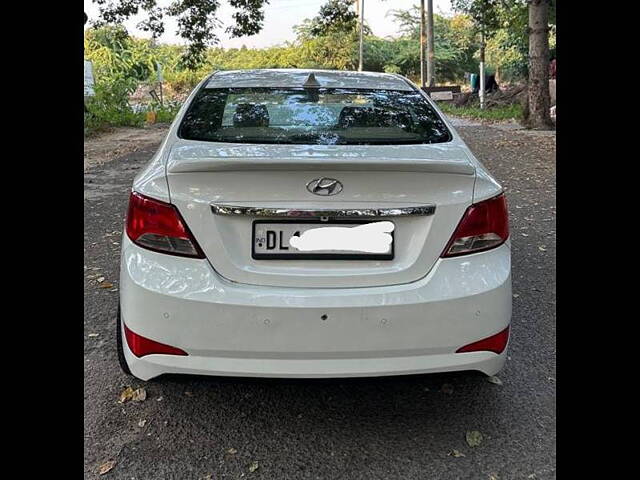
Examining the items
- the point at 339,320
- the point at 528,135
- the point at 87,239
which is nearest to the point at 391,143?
the point at 339,320

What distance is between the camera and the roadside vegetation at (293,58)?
18266 mm

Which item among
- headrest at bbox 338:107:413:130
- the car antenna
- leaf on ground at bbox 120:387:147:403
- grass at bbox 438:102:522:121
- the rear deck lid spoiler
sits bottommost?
leaf on ground at bbox 120:387:147:403

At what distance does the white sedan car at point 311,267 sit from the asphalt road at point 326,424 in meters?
0.13

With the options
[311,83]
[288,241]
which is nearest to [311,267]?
[288,241]

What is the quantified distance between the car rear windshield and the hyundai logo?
355 millimetres

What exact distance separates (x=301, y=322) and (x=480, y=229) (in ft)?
2.52

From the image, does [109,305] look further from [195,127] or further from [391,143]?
[391,143]

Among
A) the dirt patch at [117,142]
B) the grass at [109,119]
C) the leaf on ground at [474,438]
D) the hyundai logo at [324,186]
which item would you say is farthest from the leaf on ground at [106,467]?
the grass at [109,119]

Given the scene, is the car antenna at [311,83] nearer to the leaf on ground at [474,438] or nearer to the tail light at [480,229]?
the tail light at [480,229]

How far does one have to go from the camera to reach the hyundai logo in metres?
2.15

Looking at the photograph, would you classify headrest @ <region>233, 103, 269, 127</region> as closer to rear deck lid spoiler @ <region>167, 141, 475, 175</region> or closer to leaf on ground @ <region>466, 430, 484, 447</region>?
rear deck lid spoiler @ <region>167, 141, 475, 175</region>

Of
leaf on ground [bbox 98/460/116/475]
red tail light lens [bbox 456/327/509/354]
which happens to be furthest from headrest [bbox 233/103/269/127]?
leaf on ground [bbox 98/460/116/475]

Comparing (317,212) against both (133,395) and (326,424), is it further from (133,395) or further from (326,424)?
(133,395)

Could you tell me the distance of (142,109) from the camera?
2189 cm
